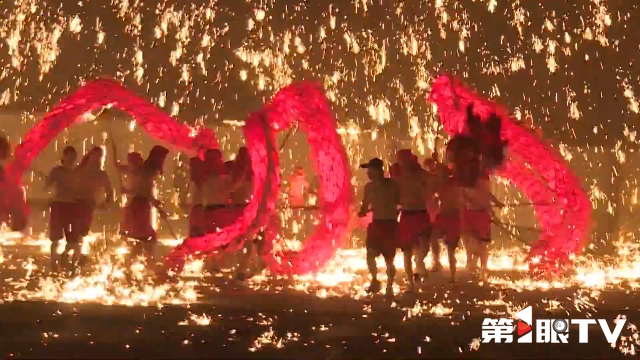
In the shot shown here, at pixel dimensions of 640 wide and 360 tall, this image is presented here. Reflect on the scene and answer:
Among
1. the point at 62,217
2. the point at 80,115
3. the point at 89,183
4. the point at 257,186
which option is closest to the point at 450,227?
the point at 257,186

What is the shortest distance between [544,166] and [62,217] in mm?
6137

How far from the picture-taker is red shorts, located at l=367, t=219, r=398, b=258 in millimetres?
10391

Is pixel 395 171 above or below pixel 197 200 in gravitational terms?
above

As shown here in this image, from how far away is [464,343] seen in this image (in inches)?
303

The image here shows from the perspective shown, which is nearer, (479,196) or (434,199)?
(479,196)

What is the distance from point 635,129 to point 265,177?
26.7 ft

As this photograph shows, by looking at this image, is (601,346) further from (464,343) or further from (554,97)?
(554,97)

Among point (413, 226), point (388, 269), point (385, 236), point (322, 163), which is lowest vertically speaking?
point (388, 269)

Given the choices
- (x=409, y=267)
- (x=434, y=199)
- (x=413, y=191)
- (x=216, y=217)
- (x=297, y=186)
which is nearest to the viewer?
(x=409, y=267)

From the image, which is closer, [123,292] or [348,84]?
[123,292]

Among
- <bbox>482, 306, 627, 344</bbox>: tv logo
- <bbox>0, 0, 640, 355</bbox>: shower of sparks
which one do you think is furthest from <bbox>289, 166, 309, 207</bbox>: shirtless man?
<bbox>482, 306, 627, 344</bbox>: tv logo

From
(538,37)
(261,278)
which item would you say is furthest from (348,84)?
(261,278)

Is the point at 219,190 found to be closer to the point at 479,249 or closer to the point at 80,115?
the point at 80,115

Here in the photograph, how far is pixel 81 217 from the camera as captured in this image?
1196 cm
